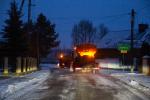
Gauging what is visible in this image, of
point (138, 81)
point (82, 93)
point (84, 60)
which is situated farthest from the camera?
point (84, 60)

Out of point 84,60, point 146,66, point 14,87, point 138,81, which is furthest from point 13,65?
point 14,87

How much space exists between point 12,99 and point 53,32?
9259 centimetres

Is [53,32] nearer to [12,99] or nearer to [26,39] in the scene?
[26,39]

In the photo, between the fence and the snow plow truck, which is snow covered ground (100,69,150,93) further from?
the snow plow truck

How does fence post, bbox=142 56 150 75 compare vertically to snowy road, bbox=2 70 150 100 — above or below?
above

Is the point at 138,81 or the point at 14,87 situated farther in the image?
the point at 138,81

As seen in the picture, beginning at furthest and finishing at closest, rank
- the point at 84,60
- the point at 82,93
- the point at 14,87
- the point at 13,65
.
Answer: the point at 84,60
the point at 13,65
the point at 14,87
the point at 82,93

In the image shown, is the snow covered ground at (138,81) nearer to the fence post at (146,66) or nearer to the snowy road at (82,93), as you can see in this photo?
the snowy road at (82,93)

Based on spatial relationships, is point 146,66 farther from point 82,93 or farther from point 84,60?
point 82,93

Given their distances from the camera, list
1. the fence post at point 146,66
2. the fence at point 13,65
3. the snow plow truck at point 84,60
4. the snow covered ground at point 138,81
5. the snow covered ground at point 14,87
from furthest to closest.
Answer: the snow plow truck at point 84,60, the fence post at point 146,66, the fence at point 13,65, the snow covered ground at point 138,81, the snow covered ground at point 14,87

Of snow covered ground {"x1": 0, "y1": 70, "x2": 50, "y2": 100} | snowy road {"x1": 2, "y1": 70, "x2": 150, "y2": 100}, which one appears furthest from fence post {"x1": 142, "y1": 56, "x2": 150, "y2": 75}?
snowy road {"x1": 2, "y1": 70, "x2": 150, "y2": 100}

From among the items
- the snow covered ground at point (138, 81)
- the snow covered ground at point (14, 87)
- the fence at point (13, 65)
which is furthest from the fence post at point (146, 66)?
the snow covered ground at point (14, 87)

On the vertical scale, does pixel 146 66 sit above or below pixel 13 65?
below

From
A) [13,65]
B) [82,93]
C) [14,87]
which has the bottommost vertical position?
[82,93]
